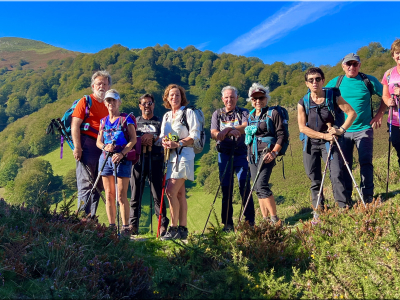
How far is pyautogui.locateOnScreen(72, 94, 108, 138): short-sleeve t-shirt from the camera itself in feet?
15.7

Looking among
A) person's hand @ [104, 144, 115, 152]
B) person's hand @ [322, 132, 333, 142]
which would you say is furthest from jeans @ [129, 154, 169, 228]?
person's hand @ [322, 132, 333, 142]

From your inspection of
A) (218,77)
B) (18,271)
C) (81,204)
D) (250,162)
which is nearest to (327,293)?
(250,162)

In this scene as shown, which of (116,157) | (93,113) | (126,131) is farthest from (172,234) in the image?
(93,113)

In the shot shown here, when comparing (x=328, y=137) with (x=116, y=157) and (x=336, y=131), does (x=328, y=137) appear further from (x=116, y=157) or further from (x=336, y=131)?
(x=116, y=157)

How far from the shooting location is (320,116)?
4.27m

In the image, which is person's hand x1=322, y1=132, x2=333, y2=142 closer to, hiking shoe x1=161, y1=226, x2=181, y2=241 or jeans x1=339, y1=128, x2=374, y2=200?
jeans x1=339, y1=128, x2=374, y2=200

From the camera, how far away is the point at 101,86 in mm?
4910

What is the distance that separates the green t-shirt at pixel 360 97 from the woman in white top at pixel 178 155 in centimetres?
234

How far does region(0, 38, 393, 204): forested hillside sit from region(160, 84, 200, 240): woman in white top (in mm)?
83625

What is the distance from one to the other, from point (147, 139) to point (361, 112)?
3212 mm

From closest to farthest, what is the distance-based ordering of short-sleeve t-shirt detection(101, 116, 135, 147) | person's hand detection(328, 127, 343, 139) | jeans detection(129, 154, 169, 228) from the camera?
1. person's hand detection(328, 127, 343, 139)
2. short-sleeve t-shirt detection(101, 116, 135, 147)
3. jeans detection(129, 154, 169, 228)

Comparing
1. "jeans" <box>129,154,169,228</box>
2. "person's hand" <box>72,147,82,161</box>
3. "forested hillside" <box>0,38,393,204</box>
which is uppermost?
"forested hillside" <box>0,38,393,204</box>

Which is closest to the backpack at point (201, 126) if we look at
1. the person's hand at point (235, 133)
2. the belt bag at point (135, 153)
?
the person's hand at point (235, 133)

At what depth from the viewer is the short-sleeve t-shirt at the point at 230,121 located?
4988 millimetres
